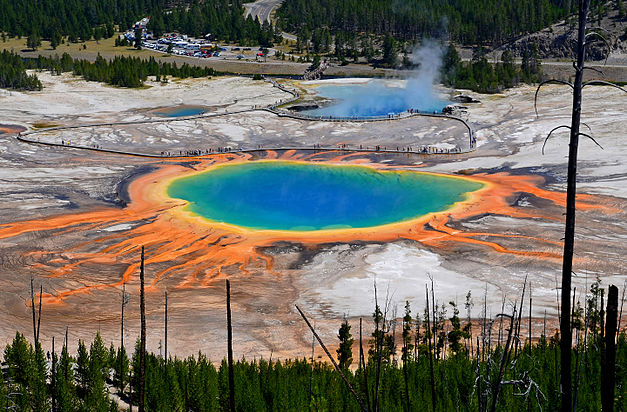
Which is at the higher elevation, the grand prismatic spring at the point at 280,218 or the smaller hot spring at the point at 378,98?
the smaller hot spring at the point at 378,98

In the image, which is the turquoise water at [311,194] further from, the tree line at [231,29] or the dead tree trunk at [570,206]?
the tree line at [231,29]

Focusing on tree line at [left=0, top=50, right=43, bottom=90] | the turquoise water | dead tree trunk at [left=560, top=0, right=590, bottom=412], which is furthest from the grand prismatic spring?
dead tree trunk at [left=560, top=0, right=590, bottom=412]

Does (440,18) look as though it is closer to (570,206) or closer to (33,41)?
(33,41)

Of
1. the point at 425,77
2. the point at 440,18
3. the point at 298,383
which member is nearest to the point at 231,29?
the point at 440,18

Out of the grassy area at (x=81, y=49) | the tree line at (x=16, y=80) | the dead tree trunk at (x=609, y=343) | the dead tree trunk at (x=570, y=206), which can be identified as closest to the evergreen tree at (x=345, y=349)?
the dead tree trunk at (x=570, y=206)

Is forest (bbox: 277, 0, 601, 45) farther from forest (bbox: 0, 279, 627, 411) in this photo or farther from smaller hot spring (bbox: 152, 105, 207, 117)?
forest (bbox: 0, 279, 627, 411)

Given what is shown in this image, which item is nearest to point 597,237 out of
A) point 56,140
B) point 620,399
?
point 620,399
